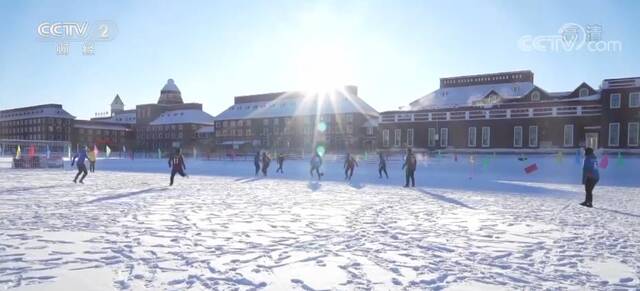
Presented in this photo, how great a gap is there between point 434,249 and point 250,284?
9.75 ft

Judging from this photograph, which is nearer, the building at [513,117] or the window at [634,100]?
the window at [634,100]

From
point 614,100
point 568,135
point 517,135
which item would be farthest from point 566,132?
point 614,100

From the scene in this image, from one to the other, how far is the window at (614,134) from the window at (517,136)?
7.18 m

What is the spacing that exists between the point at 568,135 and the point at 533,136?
2.88 m

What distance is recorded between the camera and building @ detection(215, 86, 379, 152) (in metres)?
63.3

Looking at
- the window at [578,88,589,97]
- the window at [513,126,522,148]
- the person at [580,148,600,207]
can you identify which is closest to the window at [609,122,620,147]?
the window at [578,88,589,97]

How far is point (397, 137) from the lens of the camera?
48.1 meters

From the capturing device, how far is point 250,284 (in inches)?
182

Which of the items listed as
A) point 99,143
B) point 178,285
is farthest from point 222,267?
point 99,143

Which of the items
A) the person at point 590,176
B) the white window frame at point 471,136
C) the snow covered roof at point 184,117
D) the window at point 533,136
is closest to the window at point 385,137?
the white window frame at point 471,136

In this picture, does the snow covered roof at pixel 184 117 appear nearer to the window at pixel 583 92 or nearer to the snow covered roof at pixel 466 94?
the snow covered roof at pixel 466 94

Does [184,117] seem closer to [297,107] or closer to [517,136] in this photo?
[297,107]

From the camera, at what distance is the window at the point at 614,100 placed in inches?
1416

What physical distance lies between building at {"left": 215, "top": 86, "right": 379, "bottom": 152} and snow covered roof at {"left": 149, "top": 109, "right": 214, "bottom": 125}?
41.1 feet
